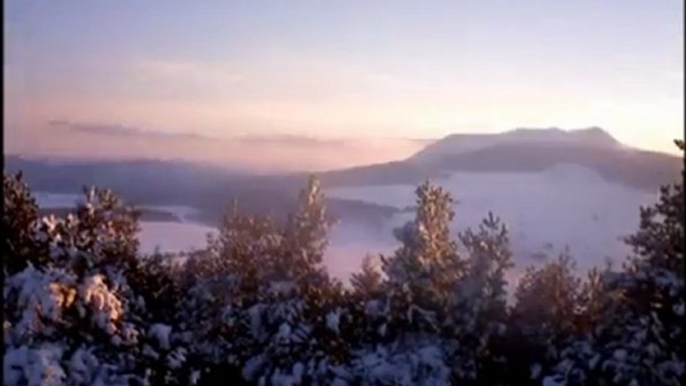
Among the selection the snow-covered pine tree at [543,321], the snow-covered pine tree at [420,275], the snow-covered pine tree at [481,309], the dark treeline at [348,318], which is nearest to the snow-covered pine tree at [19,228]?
the dark treeline at [348,318]

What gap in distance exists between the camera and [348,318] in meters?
20.5

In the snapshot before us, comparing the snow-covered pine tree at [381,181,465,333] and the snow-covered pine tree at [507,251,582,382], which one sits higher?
the snow-covered pine tree at [381,181,465,333]

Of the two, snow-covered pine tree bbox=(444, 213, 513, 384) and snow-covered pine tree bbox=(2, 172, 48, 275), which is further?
snow-covered pine tree bbox=(444, 213, 513, 384)

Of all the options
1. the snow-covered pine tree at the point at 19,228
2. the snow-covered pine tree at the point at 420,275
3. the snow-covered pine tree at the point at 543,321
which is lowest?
the snow-covered pine tree at the point at 543,321

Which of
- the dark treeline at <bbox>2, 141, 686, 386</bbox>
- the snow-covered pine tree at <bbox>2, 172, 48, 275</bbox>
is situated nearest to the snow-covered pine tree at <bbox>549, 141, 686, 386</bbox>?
the dark treeline at <bbox>2, 141, 686, 386</bbox>

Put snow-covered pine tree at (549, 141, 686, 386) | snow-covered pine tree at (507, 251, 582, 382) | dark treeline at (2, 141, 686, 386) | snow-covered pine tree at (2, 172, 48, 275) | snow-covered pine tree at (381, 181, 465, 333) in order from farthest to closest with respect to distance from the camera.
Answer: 1. snow-covered pine tree at (381, 181, 465, 333)
2. snow-covered pine tree at (507, 251, 582, 382)
3. snow-covered pine tree at (2, 172, 48, 275)
4. snow-covered pine tree at (549, 141, 686, 386)
5. dark treeline at (2, 141, 686, 386)

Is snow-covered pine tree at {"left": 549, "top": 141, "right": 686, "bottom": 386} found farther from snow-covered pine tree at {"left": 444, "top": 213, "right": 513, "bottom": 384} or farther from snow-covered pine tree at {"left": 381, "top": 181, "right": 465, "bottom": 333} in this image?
snow-covered pine tree at {"left": 381, "top": 181, "right": 465, "bottom": 333}

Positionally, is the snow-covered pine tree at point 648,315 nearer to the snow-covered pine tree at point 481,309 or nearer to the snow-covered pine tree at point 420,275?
the snow-covered pine tree at point 481,309

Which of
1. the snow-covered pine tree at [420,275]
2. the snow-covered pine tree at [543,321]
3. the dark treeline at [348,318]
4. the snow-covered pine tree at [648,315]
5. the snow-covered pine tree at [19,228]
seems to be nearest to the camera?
→ the dark treeline at [348,318]

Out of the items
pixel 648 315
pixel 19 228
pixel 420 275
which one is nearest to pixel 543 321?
pixel 420 275

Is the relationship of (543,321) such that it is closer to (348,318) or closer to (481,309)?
(481,309)

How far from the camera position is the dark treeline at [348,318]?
12.3 metres

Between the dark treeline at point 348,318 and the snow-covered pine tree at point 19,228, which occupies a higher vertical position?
the snow-covered pine tree at point 19,228

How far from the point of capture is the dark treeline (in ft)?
40.2
